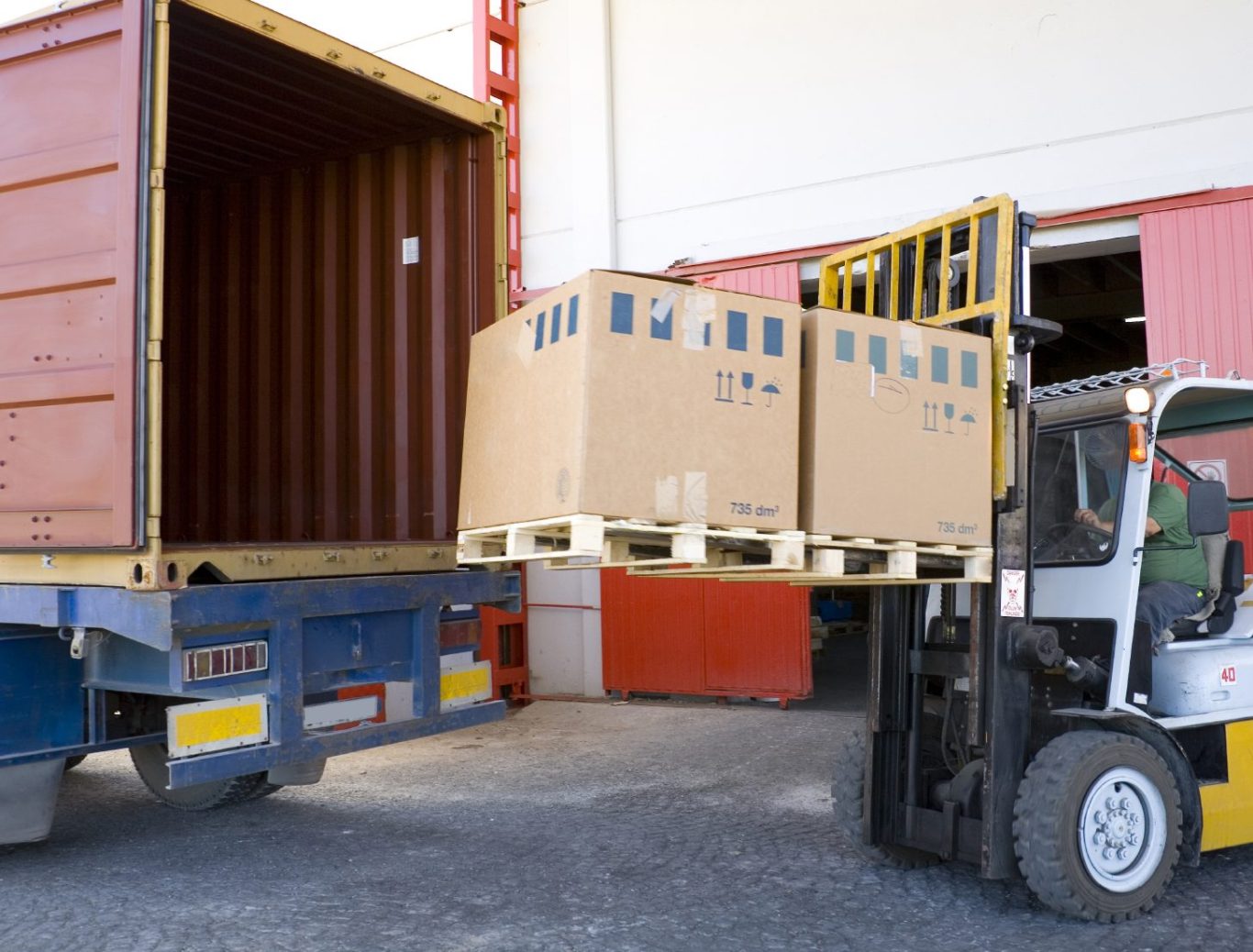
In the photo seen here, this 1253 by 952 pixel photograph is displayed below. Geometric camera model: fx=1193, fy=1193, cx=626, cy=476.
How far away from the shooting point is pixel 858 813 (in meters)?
4.73

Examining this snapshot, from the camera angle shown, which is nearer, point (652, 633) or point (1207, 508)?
point (1207, 508)

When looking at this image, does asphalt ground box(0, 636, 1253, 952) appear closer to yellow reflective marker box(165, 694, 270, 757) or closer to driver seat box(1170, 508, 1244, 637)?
Result: yellow reflective marker box(165, 694, 270, 757)

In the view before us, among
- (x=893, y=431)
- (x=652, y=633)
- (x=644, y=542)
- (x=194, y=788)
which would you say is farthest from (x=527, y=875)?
(x=652, y=633)

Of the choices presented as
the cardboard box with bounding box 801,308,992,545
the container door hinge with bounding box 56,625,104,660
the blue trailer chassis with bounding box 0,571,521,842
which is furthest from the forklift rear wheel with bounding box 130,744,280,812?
the cardboard box with bounding box 801,308,992,545

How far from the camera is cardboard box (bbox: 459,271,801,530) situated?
3535 millimetres

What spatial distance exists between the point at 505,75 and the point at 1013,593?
294 inches

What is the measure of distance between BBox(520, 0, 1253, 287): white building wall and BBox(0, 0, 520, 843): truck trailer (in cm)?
381

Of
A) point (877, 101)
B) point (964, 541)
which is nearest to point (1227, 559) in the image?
point (964, 541)

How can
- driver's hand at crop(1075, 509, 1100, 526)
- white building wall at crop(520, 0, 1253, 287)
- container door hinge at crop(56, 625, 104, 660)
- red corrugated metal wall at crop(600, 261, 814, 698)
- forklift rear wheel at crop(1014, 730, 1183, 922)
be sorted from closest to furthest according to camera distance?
1. forklift rear wheel at crop(1014, 730, 1183, 922)
2. container door hinge at crop(56, 625, 104, 660)
3. driver's hand at crop(1075, 509, 1100, 526)
4. white building wall at crop(520, 0, 1253, 287)
5. red corrugated metal wall at crop(600, 261, 814, 698)

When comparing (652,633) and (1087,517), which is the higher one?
(1087,517)

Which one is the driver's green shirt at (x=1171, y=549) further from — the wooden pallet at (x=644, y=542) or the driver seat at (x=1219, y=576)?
the wooden pallet at (x=644, y=542)

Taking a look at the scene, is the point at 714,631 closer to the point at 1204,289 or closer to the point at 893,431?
the point at 1204,289

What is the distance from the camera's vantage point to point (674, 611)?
9234mm

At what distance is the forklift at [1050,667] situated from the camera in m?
4.10
